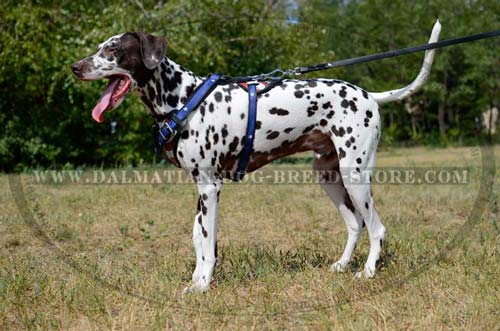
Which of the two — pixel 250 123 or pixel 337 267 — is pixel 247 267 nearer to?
pixel 337 267

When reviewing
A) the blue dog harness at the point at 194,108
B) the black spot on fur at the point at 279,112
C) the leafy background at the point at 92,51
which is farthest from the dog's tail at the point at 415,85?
the leafy background at the point at 92,51

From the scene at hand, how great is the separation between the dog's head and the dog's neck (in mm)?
139

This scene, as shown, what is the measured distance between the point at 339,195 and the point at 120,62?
2.37 metres

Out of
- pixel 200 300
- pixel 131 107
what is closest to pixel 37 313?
pixel 200 300

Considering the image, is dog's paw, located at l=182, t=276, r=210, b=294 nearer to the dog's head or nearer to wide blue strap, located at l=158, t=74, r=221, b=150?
wide blue strap, located at l=158, t=74, r=221, b=150

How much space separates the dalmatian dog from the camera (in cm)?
423

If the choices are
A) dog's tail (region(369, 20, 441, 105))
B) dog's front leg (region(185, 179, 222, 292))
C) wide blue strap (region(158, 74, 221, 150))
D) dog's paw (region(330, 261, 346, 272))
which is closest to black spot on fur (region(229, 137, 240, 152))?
dog's front leg (region(185, 179, 222, 292))

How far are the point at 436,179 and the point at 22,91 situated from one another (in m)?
11.4

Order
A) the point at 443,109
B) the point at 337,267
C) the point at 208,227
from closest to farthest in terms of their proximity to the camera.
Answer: the point at 208,227 < the point at 337,267 < the point at 443,109

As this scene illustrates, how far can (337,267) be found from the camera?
4930 mm

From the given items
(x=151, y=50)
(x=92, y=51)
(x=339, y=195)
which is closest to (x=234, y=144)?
(x=151, y=50)

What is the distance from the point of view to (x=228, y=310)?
390 centimetres

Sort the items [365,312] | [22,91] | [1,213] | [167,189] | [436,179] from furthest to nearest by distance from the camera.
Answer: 1. [22,91]
2. [436,179]
3. [167,189]
4. [1,213]
5. [365,312]

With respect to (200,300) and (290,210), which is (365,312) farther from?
(290,210)
